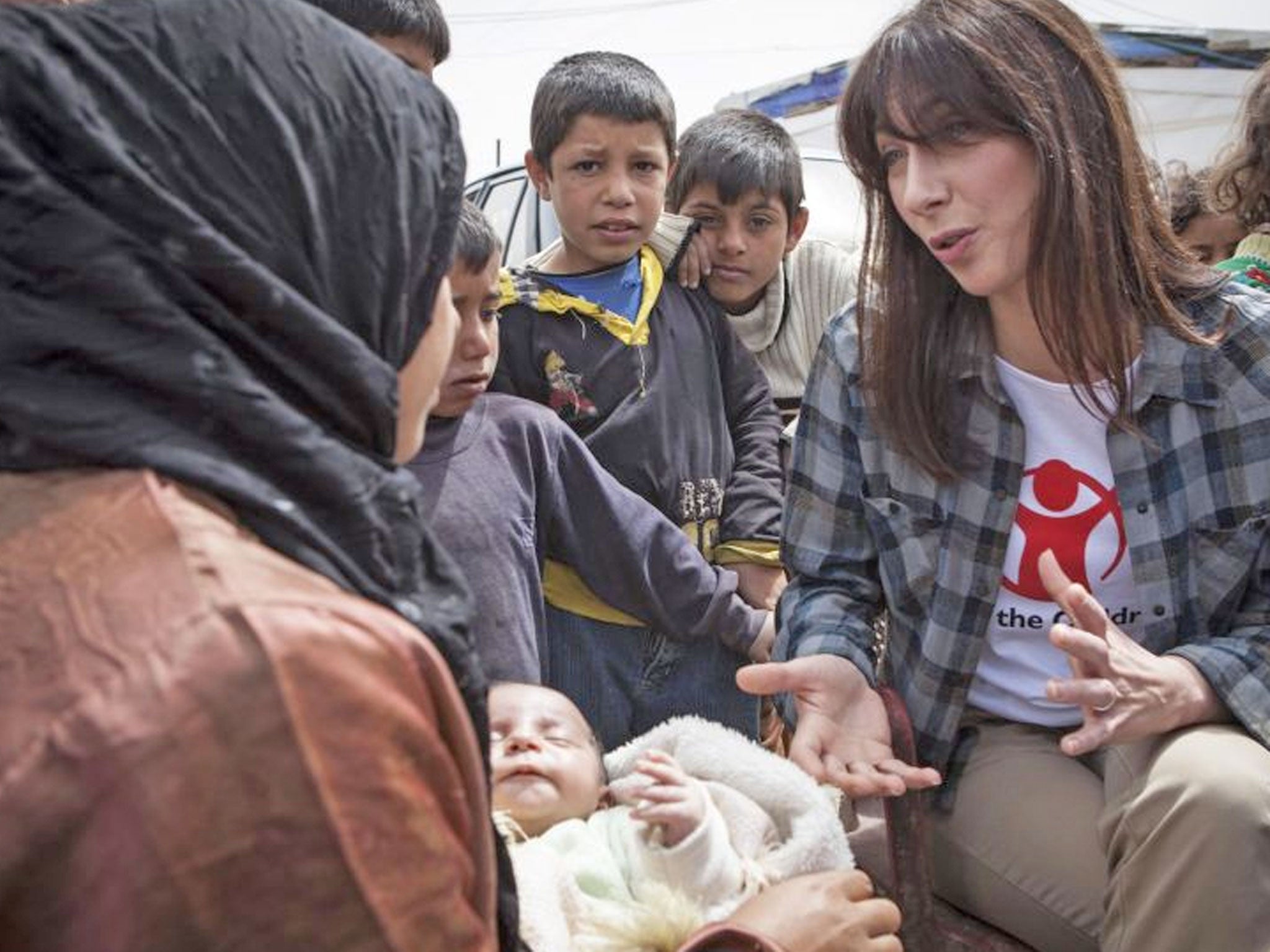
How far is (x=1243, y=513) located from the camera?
208 centimetres

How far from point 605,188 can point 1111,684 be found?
1.76 m

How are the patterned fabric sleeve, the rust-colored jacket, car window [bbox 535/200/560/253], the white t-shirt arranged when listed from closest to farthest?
the rust-colored jacket → the white t-shirt → the patterned fabric sleeve → car window [bbox 535/200/560/253]

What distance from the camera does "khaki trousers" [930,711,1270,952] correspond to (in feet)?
5.78

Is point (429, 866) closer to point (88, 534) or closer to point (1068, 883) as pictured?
point (88, 534)

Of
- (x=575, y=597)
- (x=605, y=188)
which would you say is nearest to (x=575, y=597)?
(x=575, y=597)

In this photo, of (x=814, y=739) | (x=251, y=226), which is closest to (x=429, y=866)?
(x=251, y=226)

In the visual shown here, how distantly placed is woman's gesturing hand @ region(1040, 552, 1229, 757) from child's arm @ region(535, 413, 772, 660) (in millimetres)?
945

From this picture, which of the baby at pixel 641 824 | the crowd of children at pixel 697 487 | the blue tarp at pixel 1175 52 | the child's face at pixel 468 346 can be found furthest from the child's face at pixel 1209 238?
the blue tarp at pixel 1175 52

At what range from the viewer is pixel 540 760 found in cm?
219

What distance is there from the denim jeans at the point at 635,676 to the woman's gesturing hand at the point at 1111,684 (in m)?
1.05

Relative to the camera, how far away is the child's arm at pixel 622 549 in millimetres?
2668

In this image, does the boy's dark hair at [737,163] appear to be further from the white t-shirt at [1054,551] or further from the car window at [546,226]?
the car window at [546,226]

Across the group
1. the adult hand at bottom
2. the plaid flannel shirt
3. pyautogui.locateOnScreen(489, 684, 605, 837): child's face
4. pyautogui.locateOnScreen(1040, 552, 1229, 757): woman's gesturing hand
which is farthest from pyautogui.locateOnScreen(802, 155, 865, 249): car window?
the adult hand at bottom

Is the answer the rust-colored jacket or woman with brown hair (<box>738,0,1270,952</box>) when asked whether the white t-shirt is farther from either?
the rust-colored jacket
